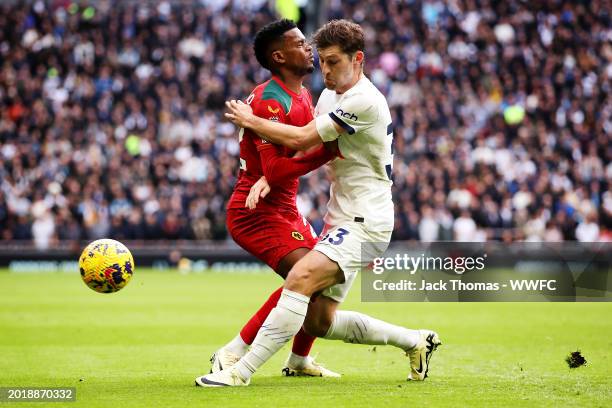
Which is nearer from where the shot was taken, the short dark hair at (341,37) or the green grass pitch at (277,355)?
the green grass pitch at (277,355)

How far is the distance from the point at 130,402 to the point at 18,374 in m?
2.14

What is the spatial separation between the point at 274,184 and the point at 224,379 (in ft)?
4.97

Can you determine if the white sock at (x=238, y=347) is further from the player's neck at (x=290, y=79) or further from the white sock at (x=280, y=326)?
the player's neck at (x=290, y=79)

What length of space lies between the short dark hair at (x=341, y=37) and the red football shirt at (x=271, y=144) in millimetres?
569

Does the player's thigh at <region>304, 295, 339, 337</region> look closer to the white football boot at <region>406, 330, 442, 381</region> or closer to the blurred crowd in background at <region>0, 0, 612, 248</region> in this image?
the white football boot at <region>406, 330, 442, 381</region>

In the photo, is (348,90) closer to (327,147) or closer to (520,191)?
(327,147)

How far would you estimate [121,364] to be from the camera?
9.35 m

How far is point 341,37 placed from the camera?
7352mm

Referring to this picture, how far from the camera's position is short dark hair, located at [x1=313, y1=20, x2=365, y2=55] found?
290 inches

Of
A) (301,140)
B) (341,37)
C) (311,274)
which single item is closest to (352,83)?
(341,37)

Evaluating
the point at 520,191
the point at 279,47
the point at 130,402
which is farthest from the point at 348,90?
the point at 520,191

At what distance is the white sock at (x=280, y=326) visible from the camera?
7250mm

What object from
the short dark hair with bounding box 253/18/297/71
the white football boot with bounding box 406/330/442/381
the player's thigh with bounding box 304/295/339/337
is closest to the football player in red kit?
the short dark hair with bounding box 253/18/297/71

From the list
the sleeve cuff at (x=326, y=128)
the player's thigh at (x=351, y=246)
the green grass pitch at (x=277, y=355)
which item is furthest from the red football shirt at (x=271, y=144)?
the green grass pitch at (x=277, y=355)
